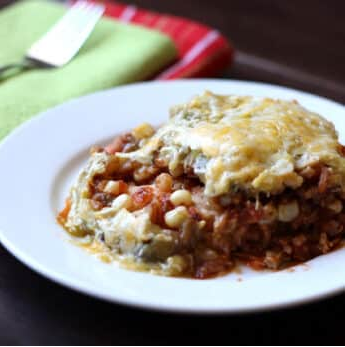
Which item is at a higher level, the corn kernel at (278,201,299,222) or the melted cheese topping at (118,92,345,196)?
the melted cheese topping at (118,92,345,196)

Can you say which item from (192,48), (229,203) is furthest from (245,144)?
(192,48)

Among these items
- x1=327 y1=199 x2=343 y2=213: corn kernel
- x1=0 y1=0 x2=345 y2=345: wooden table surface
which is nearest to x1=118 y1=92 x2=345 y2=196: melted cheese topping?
x1=327 y1=199 x2=343 y2=213: corn kernel

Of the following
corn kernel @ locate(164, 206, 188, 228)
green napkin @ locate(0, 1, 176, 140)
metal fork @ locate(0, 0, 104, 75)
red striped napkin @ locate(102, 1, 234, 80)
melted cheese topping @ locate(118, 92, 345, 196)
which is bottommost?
red striped napkin @ locate(102, 1, 234, 80)

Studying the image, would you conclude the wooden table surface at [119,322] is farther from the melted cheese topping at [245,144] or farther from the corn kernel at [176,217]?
the melted cheese topping at [245,144]

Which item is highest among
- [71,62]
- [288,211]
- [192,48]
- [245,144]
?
[245,144]

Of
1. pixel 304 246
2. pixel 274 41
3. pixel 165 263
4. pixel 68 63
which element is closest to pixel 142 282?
pixel 165 263

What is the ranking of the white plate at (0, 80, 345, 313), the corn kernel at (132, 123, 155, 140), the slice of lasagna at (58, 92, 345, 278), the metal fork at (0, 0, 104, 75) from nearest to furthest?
the white plate at (0, 80, 345, 313)
the slice of lasagna at (58, 92, 345, 278)
the corn kernel at (132, 123, 155, 140)
the metal fork at (0, 0, 104, 75)

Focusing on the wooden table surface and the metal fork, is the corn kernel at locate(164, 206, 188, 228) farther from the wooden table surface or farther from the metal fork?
the metal fork

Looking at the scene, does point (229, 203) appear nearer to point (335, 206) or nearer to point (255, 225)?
point (255, 225)
